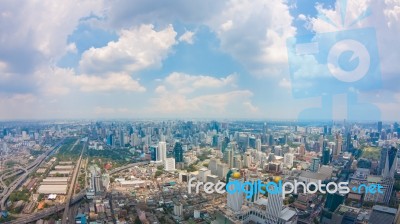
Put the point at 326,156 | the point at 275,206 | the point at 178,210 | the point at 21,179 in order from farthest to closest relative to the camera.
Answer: the point at 326,156 < the point at 21,179 < the point at 178,210 < the point at 275,206

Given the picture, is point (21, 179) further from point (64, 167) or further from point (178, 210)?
point (178, 210)

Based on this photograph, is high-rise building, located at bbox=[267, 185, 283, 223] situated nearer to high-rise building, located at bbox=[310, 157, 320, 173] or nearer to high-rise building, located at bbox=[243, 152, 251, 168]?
high-rise building, located at bbox=[310, 157, 320, 173]

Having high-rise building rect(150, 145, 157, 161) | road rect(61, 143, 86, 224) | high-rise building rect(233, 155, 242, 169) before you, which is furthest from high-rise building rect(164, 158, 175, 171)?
Answer: road rect(61, 143, 86, 224)

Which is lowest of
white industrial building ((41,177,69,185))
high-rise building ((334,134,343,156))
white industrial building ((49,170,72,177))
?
white industrial building ((41,177,69,185))

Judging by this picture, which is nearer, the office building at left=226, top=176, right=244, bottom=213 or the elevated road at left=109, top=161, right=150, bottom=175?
the office building at left=226, top=176, right=244, bottom=213

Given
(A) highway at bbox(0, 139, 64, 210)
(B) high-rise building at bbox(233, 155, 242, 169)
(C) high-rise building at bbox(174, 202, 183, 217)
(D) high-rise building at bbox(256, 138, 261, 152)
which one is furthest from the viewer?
(D) high-rise building at bbox(256, 138, 261, 152)

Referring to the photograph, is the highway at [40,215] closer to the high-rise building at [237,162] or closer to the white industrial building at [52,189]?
the white industrial building at [52,189]

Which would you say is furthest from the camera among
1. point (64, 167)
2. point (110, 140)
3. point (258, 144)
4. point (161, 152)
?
point (110, 140)

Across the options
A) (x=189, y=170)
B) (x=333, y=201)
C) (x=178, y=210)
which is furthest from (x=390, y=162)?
(x=189, y=170)

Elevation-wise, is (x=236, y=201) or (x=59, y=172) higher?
(x=236, y=201)

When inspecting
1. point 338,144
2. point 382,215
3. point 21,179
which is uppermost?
point 338,144

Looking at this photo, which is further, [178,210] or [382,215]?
[178,210]

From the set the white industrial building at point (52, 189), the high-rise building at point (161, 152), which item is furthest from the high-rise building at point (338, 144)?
the white industrial building at point (52, 189)

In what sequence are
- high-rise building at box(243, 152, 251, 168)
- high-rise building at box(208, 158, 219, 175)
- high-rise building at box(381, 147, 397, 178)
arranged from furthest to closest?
high-rise building at box(243, 152, 251, 168), high-rise building at box(208, 158, 219, 175), high-rise building at box(381, 147, 397, 178)
